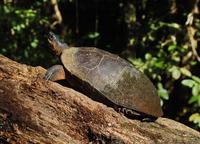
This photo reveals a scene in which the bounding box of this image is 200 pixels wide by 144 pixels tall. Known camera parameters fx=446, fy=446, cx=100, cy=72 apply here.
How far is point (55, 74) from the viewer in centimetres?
424

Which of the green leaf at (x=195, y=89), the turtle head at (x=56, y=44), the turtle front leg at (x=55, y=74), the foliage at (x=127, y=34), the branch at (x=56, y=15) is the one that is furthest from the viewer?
the branch at (x=56, y=15)

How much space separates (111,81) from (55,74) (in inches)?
22.3

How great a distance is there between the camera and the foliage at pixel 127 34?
6897 mm

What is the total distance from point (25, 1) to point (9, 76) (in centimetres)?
460

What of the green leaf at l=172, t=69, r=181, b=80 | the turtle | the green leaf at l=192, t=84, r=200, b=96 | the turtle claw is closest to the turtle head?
the turtle

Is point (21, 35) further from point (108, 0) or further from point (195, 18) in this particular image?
point (195, 18)

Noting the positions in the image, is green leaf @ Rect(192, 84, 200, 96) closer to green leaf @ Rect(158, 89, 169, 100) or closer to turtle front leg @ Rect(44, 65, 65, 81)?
green leaf @ Rect(158, 89, 169, 100)

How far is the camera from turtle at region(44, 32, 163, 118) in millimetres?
4039

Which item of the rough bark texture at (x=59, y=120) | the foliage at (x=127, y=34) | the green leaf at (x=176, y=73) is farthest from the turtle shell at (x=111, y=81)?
the foliage at (x=127, y=34)

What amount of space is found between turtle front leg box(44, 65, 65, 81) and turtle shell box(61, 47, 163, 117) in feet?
0.25

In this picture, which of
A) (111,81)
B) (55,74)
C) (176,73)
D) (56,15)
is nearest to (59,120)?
(55,74)

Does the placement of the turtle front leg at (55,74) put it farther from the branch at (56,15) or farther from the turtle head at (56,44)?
the branch at (56,15)

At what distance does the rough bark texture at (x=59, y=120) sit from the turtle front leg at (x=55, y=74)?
0.07m

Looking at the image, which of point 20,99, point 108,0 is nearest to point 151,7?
point 108,0
